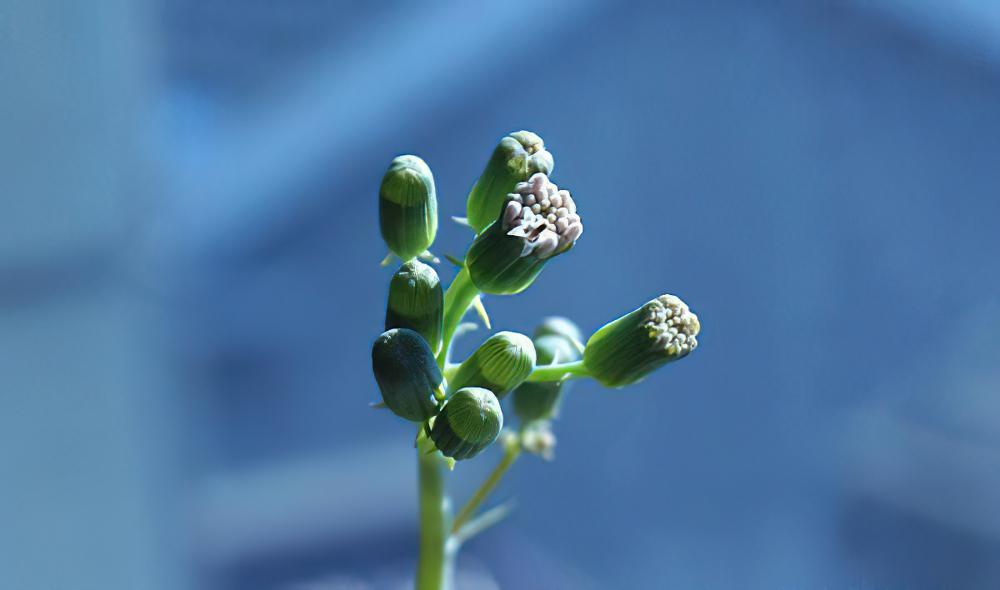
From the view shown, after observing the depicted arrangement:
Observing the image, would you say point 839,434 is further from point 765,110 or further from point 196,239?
point 196,239

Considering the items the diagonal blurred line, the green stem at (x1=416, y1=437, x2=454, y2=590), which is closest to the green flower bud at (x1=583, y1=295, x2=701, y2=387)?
the green stem at (x1=416, y1=437, x2=454, y2=590)

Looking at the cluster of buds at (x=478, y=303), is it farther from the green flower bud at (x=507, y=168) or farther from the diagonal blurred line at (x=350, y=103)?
the diagonal blurred line at (x=350, y=103)

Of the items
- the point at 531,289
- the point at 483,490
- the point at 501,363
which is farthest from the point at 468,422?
the point at 531,289

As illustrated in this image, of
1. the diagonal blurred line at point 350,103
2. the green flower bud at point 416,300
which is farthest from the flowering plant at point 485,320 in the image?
the diagonal blurred line at point 350,103

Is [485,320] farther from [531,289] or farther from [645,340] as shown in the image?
[531,289]

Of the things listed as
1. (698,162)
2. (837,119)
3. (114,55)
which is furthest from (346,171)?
(837,119)

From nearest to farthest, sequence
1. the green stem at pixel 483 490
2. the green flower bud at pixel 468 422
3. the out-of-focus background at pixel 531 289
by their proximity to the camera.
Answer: the green flower bud at pixel 468 422, the green stem at pixel 483 490, the out-of-focus background at pixel 531 289

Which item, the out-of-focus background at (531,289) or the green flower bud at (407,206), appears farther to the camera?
the out-of-focus background at (531,289)
